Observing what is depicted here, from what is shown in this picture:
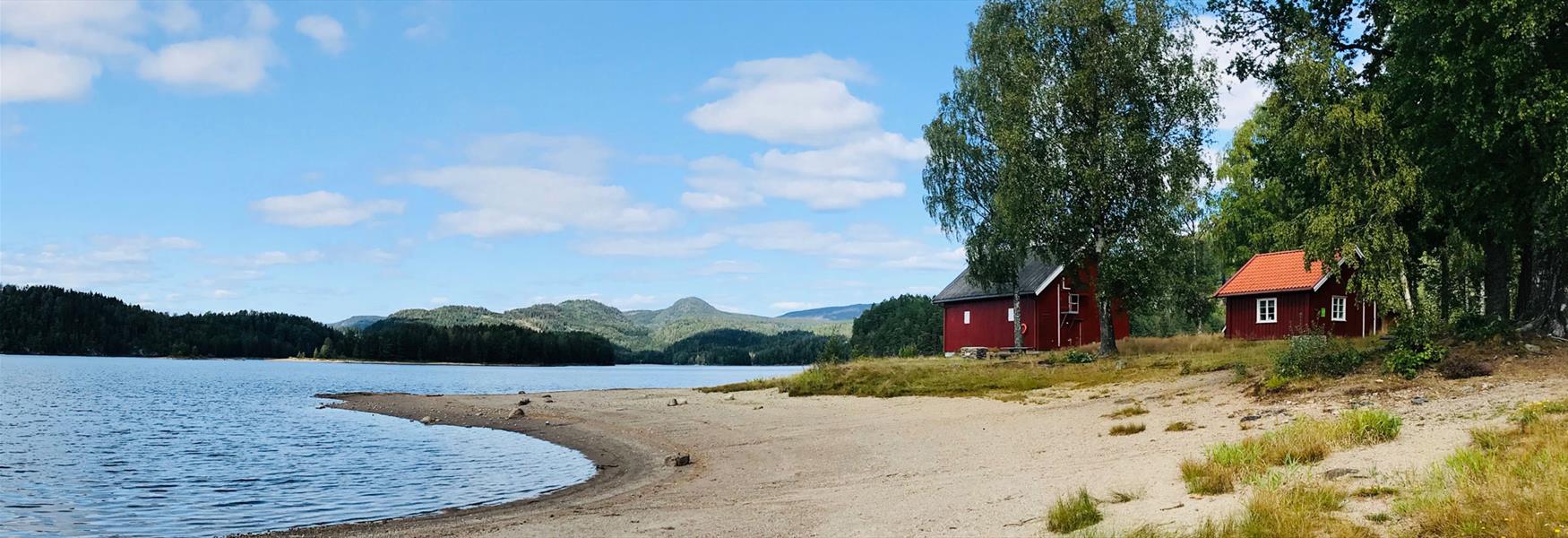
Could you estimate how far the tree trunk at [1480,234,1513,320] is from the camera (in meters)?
27.0

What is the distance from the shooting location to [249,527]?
55.6 feet

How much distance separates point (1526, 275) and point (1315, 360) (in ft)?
24.0

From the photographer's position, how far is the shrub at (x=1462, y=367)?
22.7 metres

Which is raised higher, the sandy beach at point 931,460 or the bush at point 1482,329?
the bush at point 1482,329

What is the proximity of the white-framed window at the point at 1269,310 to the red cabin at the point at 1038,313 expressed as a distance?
7.46 meters

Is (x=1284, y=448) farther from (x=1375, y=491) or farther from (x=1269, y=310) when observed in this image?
(x=1269, y=310)

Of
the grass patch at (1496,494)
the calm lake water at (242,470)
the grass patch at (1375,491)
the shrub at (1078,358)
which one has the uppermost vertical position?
the shrub at (1078,358)

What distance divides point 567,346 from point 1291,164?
6683 inches

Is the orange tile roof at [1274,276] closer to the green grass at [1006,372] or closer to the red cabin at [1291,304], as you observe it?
the red cabin at [1291,304]

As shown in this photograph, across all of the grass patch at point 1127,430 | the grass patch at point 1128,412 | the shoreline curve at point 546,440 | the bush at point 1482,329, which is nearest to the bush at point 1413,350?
the bush at point 1482,329

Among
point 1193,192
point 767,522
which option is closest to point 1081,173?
point 1193,192

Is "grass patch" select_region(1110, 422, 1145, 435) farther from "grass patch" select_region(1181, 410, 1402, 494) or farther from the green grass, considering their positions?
the green grass

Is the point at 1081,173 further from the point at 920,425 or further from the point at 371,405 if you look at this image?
the point at 371,405

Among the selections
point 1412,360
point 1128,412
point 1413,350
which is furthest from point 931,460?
point 1413,350
